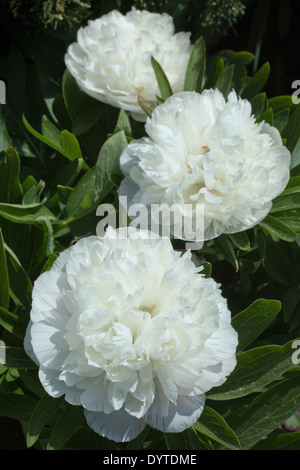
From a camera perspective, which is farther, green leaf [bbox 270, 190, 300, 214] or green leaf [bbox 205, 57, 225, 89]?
green leaf [bbox 205, 57, 225, 89]

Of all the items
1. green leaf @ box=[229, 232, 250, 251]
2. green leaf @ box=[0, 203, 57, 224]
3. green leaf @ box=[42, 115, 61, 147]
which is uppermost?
green leaf @ box=[42, 115, 61, 147]

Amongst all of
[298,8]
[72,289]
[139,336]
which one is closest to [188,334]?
[139,336]

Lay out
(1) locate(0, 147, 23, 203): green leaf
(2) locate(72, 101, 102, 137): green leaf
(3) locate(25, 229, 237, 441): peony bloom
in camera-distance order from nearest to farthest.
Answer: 1. (3) locate(25, 229, 237, 441): peony bloom
2. (1) locate(0, 147, 23, 203): green leaf
3. (2) locate(72, 101, 102, 137): green leaf

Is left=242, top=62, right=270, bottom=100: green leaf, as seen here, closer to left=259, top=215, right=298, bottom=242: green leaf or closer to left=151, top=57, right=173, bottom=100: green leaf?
left=151, top=57, right=173, bottom=100: green leaf

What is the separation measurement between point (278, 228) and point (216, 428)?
0.96 ft

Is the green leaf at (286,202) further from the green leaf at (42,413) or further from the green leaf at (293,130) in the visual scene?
the green leaf at (42,413)

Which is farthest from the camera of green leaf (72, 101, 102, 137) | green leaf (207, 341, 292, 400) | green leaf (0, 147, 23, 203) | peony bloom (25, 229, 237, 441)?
green leaf (72, 101, 102, 137)

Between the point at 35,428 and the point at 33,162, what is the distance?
0.62 metres

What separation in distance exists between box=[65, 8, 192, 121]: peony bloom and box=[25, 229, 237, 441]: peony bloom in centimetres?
33

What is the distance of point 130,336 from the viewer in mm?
651

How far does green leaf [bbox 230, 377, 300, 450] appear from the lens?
793mm

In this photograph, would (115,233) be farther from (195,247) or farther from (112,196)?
(112,196)

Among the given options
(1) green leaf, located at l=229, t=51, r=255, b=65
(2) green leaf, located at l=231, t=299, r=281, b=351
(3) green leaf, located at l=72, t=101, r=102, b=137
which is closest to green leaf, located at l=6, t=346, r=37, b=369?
(2) green leaf, located at l=231, t=299, r=281, b=351

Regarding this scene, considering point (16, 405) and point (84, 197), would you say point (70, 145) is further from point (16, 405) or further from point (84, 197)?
point (16, 405)
